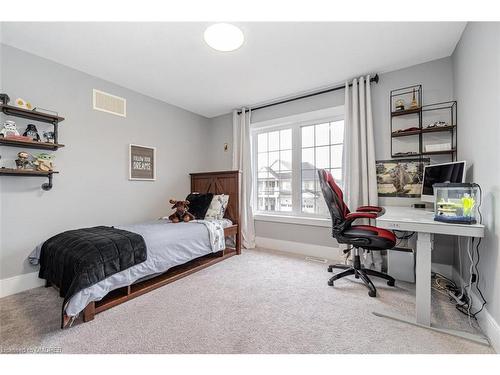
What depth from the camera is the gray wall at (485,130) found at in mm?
1333

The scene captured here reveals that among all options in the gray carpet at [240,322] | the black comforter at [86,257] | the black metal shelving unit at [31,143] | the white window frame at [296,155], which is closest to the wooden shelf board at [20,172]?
the black metal shelving unit at [31,143]

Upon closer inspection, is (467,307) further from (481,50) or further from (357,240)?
(481,50)

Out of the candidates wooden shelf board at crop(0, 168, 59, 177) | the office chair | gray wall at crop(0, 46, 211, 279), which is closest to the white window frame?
the office chair

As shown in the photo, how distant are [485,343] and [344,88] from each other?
2.79 meters

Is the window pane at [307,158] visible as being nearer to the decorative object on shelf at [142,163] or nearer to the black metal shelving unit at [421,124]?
the black metal shelving unit at [421,124]

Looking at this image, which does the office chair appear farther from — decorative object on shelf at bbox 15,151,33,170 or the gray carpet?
decorative object on shelf at bbox 15,151,33,170

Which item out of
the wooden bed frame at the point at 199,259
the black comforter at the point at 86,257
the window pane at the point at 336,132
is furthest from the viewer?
the window pane at the point at 336,132

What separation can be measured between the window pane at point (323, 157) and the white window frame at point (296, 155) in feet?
0.95

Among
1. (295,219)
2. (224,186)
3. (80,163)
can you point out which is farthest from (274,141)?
(80,163)

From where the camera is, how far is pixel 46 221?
88.4 inches

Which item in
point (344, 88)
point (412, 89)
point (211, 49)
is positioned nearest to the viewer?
point (211, 49)

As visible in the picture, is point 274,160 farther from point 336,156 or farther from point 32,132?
point 32,132

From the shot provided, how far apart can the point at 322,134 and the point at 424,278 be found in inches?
92.3
